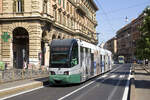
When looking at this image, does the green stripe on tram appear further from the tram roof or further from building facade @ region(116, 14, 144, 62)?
building facade @ region(116, 14, 144, 62)

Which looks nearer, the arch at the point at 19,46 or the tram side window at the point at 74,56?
the tram side window at the point at 74,56

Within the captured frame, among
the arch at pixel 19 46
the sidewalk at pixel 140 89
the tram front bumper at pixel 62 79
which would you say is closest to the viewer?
the sidewalk at pixel 140 89

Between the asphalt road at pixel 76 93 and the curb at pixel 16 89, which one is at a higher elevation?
the curb at pixel 16 89

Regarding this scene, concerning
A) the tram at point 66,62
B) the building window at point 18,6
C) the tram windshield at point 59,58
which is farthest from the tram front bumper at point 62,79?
the building window at point 18,6

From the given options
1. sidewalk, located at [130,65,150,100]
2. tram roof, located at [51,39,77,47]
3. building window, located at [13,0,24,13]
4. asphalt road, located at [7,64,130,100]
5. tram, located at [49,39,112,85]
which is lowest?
asphalt road, located at [7,64,130,100]

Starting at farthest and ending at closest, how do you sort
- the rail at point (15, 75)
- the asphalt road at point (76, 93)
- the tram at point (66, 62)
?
the rail at point (15, 75) < the tram at point (66, 62) < the asphalt road at point (76, 93)

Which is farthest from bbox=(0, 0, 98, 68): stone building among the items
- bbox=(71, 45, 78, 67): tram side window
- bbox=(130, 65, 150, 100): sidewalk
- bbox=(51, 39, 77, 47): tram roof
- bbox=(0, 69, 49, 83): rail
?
bbox=(130, 65, 150, 100): sidewalk

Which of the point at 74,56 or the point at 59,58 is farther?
the point at 74,56

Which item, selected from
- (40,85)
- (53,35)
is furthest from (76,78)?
(53,35)

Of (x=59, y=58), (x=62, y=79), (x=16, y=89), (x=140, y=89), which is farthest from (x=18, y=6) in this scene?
(x=140, y=89)

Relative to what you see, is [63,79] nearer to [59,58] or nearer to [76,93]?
[59,58]

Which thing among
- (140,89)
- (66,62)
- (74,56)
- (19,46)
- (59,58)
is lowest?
(140,89)

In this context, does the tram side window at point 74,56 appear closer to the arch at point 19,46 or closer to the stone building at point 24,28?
the stone building at point 24,28

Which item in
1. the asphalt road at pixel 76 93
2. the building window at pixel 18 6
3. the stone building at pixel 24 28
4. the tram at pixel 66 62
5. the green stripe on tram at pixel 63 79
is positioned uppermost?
the building window at pixel 18 6
